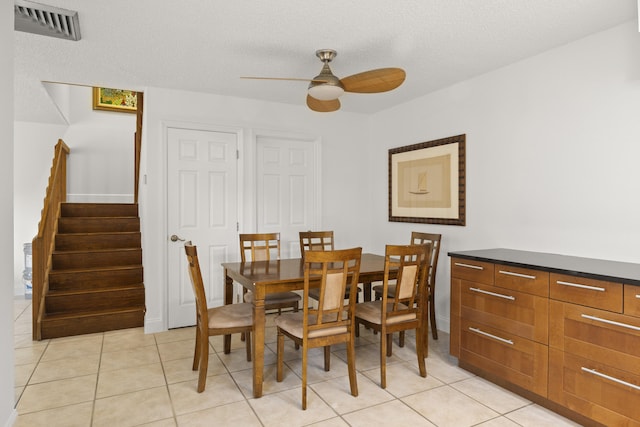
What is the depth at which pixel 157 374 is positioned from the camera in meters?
2.91

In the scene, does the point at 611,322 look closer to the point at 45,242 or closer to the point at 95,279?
the point at 95,279

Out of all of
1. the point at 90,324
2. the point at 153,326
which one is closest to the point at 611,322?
the point at 153,326

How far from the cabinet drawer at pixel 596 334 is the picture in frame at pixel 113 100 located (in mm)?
6224

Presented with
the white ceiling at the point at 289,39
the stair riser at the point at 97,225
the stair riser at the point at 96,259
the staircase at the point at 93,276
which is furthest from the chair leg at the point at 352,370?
the stair riser at the point at 97,225

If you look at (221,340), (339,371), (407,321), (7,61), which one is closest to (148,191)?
(221,340)

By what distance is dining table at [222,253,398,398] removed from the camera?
253 centimetres

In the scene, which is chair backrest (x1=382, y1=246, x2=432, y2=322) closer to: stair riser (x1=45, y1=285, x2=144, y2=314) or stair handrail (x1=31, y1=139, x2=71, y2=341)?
stair riser (x1=45, y1=285, x2=144, y2=314)

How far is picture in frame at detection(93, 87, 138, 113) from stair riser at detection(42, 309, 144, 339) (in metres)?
3.64

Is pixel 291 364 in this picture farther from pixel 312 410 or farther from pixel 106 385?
pixel 106 385

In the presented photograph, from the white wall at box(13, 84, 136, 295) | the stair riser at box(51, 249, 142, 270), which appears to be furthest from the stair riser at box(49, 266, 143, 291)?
the white wall at box(13, 84, 136, 295)

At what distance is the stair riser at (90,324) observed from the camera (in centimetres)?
366

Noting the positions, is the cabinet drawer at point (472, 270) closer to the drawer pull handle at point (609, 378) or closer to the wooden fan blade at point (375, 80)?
the drawer pull handle at point (609, 378)

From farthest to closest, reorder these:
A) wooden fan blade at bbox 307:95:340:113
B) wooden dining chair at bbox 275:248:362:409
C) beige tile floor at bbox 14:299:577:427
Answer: wooden fan blade at bbox 307:95:340:113
wooden dining chair at bbox 275:248:362:409
beige tile floor at bbox 14:299:577:427

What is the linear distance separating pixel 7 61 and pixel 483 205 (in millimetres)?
3578
